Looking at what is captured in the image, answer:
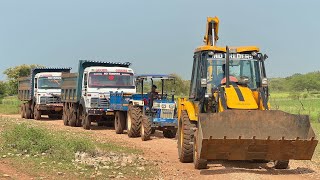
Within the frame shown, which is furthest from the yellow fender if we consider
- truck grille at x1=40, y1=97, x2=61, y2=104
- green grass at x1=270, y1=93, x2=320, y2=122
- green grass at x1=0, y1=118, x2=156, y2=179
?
truck grille at x1=40, y1=97, x2=61, y2=104

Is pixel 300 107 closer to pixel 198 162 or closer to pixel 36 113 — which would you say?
pixel 36 113

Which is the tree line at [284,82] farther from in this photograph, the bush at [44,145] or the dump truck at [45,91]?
the bush at [44,145]

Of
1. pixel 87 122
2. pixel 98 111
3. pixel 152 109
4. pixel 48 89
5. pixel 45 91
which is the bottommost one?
pixel 87 122

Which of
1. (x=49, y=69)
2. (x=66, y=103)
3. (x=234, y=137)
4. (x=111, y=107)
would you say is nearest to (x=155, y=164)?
(x=234, y=137)

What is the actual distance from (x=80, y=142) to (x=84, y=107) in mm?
9513

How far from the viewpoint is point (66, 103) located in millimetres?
27547

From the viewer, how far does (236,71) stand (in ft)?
38.4

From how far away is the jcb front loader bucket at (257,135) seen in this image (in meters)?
10.1

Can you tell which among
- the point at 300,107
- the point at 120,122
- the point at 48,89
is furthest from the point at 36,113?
the point at 300,107

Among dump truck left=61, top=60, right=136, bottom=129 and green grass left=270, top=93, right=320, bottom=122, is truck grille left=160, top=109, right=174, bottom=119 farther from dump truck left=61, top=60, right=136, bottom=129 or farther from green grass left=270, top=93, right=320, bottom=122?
green grass left=270, top=93, right=320, bottom=122

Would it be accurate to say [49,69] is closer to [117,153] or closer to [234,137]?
[117,153]

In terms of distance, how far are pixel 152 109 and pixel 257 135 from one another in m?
8.25

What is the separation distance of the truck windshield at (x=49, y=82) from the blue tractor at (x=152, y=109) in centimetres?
1220

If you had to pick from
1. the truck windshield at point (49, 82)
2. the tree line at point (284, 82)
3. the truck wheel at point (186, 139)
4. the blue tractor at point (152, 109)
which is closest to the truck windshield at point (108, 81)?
the blue tractor at point (152, 109)
